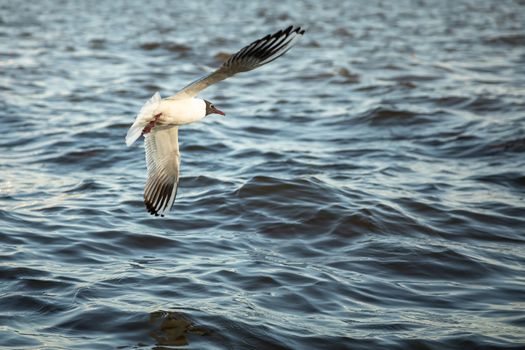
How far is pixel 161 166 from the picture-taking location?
6480 mm

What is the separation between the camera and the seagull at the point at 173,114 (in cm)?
500

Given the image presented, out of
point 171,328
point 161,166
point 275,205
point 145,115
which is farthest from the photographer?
point 275,205

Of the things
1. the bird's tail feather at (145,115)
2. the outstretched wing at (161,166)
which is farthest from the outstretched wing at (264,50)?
the outstretched wing at (161,166)

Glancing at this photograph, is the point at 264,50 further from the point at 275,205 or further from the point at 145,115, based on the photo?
the point at 275,205

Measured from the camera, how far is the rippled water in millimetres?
5164

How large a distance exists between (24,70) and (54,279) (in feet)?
26.8

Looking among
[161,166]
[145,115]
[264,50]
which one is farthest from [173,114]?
[264,50]

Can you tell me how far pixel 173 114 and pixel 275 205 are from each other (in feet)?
6.73

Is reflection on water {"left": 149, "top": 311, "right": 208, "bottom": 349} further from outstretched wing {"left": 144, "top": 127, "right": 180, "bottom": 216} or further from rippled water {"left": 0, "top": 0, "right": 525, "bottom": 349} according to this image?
outstretched wing {"left": 144, "top": 127, "right": 180, "bottom": 216}

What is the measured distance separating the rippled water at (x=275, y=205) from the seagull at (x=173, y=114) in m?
0.47

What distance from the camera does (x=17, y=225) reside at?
22.1 ft

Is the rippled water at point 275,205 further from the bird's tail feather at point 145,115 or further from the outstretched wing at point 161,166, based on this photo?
the bird's tail feather at point 145,115

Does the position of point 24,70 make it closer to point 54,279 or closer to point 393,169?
point 393,169

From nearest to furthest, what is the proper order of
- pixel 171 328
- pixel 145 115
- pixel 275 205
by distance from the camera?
pixel 171 328
pixel 145 115
pixel 275 205
